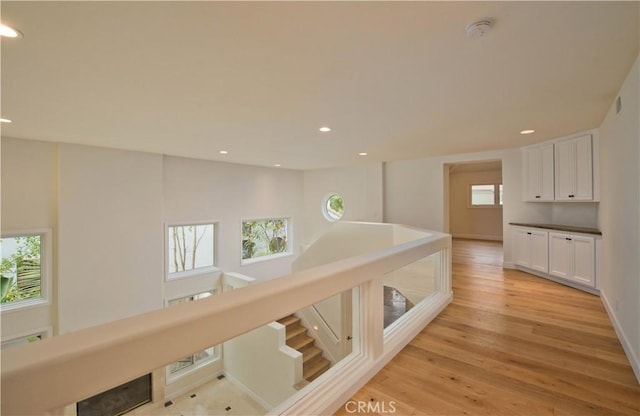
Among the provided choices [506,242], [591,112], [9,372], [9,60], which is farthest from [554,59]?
[506,242]

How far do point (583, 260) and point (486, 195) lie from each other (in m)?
5.56

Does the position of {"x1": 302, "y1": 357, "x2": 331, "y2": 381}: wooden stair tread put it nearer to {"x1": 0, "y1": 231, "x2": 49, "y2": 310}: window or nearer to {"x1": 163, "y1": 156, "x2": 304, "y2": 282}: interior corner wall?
{"x1": 163, "y1": 156, "x2": 304, "y2": 282}: interior corner wall

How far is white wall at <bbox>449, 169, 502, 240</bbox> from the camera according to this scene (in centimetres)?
866

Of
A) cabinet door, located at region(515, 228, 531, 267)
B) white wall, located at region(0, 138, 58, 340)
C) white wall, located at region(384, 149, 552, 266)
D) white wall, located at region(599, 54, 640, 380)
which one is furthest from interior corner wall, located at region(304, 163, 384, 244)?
white wall, located at region(0, 138, 58, 340)

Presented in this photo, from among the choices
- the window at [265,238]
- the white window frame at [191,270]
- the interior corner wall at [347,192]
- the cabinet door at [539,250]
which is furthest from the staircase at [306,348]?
the cabinet door at [539,250]

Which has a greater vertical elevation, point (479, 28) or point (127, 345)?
point (479, 28)

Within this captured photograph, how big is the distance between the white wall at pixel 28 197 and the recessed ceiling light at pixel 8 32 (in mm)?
3622

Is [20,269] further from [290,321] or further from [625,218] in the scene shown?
[625,218]

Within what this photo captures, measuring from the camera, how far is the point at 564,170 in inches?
171

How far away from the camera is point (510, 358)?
2.13 meters

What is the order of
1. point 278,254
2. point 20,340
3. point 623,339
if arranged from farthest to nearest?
point 278,254
point 20,340
point 623,339

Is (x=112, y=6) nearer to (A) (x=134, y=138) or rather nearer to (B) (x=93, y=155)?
(A) (x=134, y=138)

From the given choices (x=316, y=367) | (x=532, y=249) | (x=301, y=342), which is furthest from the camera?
(x=301, y=342)

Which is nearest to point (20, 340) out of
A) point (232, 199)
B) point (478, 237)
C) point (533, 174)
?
point (232, 199)
